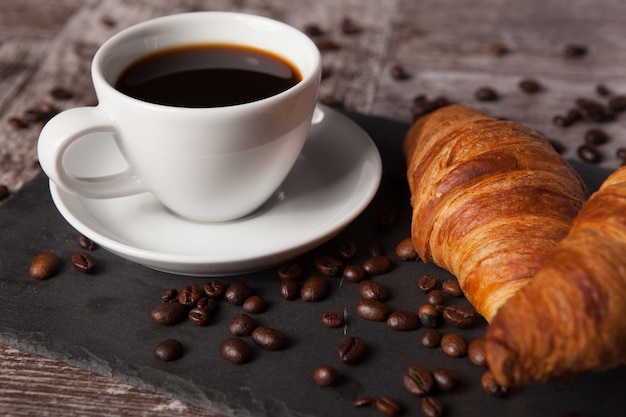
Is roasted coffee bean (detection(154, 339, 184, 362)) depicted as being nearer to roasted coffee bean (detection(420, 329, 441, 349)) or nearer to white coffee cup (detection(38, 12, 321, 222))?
white coffee cup (detection(38, 12, 321, 222))

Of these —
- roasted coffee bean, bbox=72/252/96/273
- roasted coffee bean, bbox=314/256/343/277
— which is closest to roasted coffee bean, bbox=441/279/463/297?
roasted coffee bean, bbox=314/256/343/277

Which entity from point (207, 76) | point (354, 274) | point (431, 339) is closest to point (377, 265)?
point (354, 274)

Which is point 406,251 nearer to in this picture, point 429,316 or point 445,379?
point 429,316

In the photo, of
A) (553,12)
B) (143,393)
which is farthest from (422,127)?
(553,12)

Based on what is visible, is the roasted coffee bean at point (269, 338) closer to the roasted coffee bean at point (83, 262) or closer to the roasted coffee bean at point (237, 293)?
the roasted coffee bean at point (237, 293)

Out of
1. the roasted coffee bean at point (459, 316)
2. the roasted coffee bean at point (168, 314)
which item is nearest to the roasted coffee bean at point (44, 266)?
the roasted coffee bean at point (168, 314)
